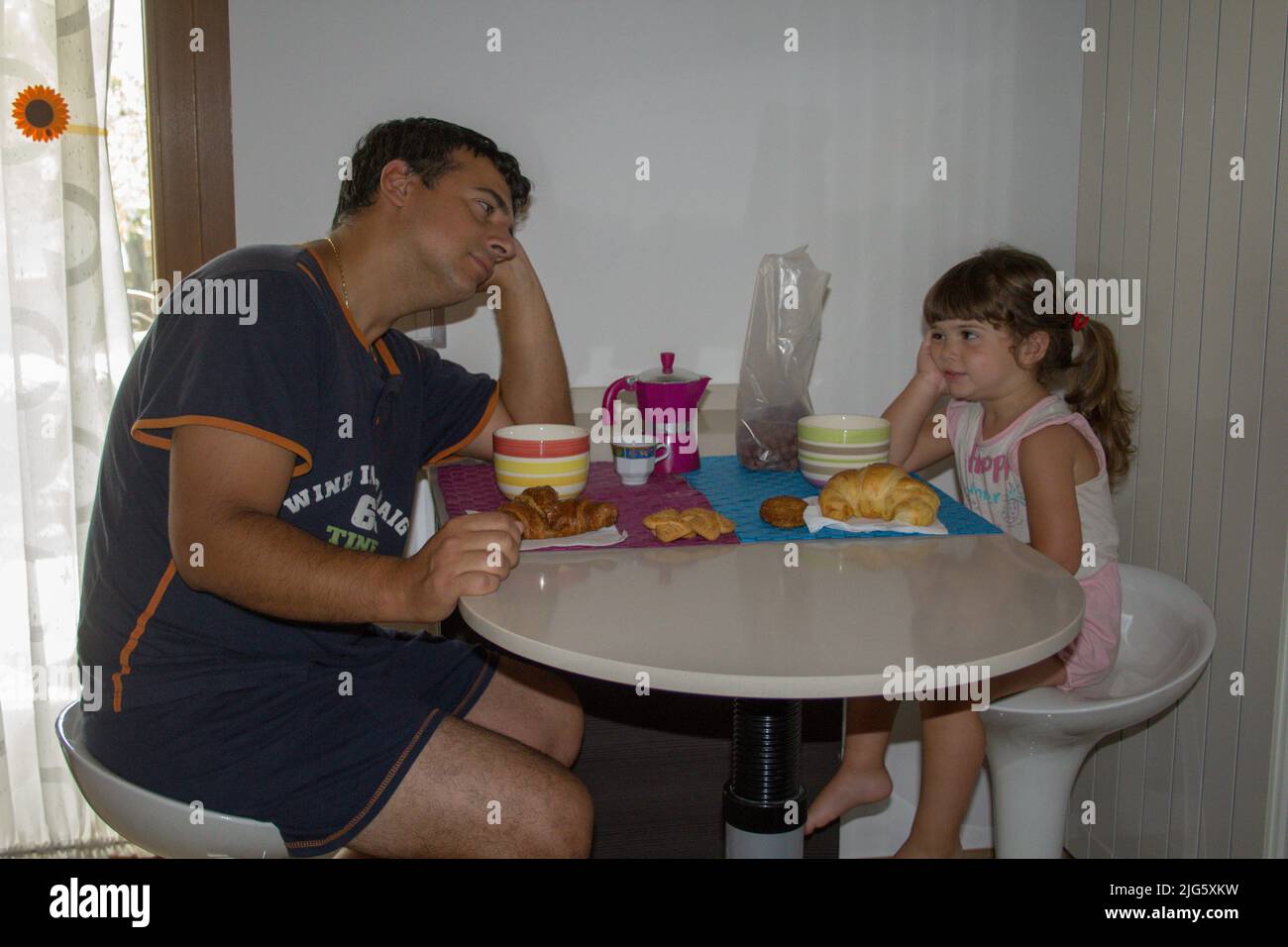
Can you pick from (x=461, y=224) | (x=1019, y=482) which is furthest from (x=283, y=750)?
(x=1019, y=482)

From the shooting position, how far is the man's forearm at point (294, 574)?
125 cm

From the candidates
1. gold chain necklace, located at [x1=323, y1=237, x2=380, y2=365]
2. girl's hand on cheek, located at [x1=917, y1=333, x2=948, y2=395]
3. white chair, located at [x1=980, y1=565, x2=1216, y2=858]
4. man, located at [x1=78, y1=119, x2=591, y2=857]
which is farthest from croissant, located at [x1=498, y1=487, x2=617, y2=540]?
girl's hand on cheek, located at [x1=917, y1=333, x2=948, y2=395]

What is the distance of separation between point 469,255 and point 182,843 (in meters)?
0.82

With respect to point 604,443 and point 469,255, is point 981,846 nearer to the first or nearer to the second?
point 604,443

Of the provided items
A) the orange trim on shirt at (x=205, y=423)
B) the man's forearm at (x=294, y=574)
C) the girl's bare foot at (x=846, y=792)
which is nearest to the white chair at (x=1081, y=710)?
the girl's bare foot at (x=846, y=792)

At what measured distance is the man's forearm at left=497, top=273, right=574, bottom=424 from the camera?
1.97 metres

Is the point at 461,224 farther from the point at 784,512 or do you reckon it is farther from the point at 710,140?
the point at 710,140

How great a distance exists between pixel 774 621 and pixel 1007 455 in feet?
2.95

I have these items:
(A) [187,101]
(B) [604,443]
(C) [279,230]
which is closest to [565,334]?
(B) [604,443]

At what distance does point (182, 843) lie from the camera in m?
1.30

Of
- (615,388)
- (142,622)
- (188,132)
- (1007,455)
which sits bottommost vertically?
(142,622)

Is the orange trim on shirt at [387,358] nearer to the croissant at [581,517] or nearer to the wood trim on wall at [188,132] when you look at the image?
the croissant at [581,517]

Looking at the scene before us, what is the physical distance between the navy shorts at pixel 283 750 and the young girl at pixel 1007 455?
85 cm

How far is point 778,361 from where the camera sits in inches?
75.5
